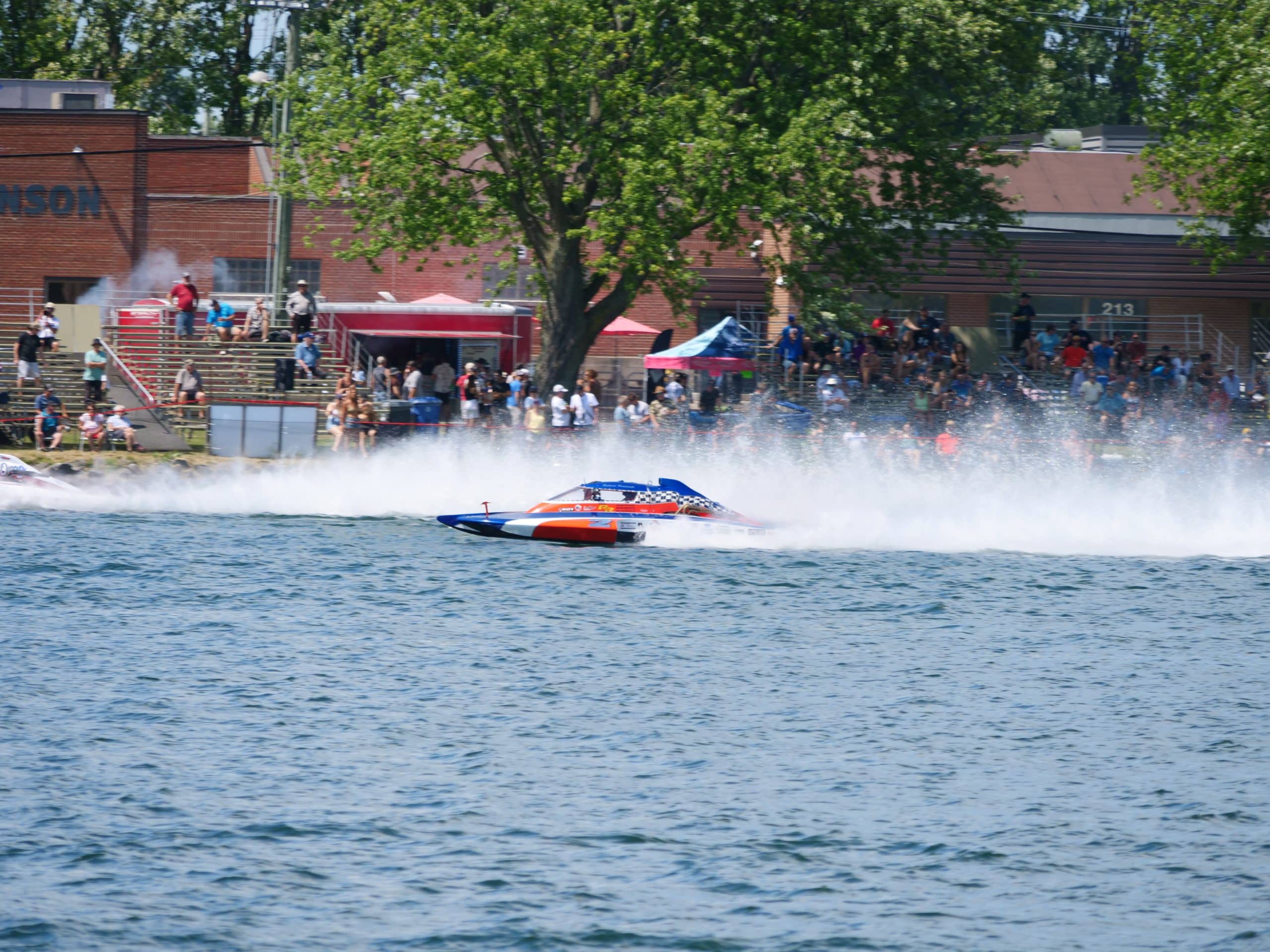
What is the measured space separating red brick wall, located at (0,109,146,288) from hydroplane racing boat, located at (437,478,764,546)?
2320cm

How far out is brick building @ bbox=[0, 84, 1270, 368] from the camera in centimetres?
4575

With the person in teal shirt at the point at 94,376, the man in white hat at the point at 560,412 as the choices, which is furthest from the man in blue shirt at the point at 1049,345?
the person in teal shirt at the point at 94,376

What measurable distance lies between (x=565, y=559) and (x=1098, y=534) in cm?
1055

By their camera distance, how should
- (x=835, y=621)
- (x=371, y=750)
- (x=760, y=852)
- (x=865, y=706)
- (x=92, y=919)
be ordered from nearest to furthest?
(x=92, y=919) < (x=760, y=852) < (x=371, y=750) < (x=865, y=706) < (x=835, y=621)

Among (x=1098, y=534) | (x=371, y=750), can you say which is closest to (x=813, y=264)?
(x=1098, y=534)

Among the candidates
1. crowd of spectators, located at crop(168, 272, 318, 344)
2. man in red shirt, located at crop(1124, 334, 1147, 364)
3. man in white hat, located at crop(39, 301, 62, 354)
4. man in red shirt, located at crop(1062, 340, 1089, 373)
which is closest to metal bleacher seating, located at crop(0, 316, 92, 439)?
man in white hat, located at crop(39, 301, 62, 354)

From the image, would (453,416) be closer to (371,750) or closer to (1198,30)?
(1198,30)

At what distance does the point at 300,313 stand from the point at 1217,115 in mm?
22775

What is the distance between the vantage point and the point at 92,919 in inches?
431

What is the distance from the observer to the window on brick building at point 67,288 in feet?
151

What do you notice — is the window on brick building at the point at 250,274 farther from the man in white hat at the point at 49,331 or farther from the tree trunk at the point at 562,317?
the tree trunk at the point at 562,317

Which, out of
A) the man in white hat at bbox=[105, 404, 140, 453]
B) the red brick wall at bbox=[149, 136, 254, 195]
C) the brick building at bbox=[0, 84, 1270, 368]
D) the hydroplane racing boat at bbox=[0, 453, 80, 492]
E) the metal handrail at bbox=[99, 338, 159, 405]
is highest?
the red brick wall at bbox=[149, 136, 254, 195]

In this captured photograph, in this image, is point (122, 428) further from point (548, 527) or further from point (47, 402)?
point (548, 527)

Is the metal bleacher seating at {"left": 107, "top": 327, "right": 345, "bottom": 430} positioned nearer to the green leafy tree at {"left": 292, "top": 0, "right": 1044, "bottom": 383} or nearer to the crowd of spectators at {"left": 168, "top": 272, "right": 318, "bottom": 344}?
the crowd of spectators at {"left": 168, "top": 272, "right": 318, "bottom": 344}
